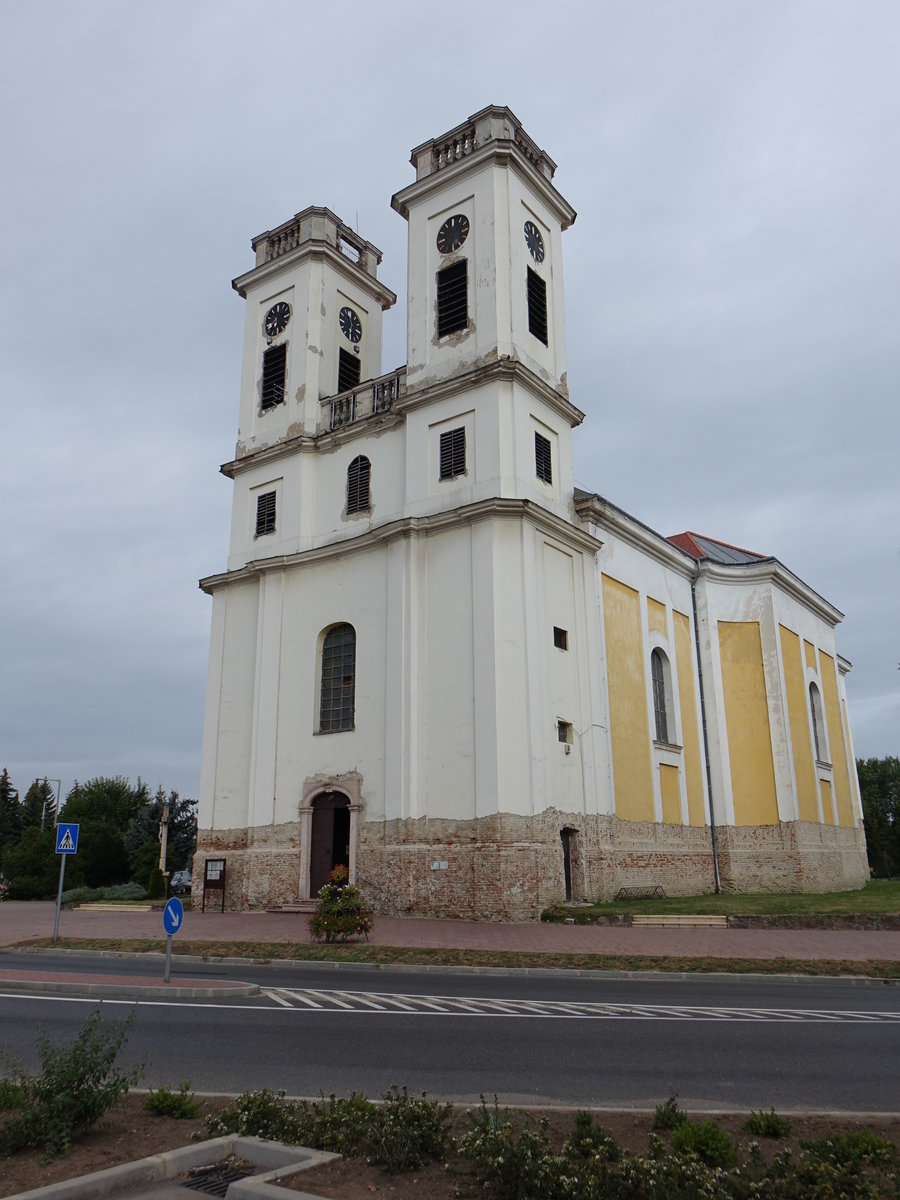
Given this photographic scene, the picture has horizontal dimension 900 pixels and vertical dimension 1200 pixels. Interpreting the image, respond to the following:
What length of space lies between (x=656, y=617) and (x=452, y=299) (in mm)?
12696

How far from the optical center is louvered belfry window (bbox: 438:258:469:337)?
92.2ft

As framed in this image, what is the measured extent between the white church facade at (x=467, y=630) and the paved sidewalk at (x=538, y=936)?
2.05 m

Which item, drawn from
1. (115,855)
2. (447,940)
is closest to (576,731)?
(447,940)

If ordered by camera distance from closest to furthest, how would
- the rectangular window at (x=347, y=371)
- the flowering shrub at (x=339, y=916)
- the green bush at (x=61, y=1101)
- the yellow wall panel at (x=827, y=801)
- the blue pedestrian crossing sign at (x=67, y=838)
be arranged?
the green bush at (x=61, y=1101) < the flowering shrub at (x=339, y=916) < the blue pedestrian crossing sign at (x=67, y=838) < the rectangular window at (x=347, y=371) < the yellow wall panel at (x=827, y=801)

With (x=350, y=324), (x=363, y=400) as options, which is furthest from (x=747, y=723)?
(x=350, y=324)

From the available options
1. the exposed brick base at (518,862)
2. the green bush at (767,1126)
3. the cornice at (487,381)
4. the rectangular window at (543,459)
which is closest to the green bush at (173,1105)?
the green bush at (767,1126)

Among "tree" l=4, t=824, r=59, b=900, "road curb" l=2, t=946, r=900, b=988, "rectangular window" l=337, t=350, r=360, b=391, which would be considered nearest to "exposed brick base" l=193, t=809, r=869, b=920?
"road curb" l=2, t=946, r=900, b=988

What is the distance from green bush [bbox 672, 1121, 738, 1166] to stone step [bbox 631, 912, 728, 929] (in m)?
15.7

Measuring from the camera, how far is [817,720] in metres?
38.1

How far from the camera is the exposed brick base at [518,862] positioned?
874 inches

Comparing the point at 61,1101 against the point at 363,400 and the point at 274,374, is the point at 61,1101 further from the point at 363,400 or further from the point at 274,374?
the point at 274,374

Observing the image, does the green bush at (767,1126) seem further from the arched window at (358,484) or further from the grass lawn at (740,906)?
the arched window at (358,484)

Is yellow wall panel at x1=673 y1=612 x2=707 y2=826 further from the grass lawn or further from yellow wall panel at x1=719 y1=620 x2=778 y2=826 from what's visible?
the grass lawn

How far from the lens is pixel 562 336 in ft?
98.3
